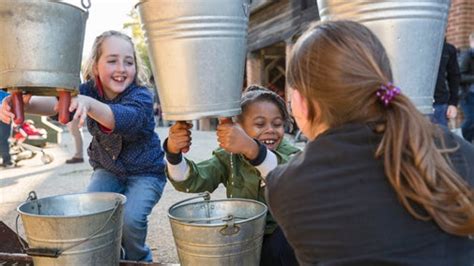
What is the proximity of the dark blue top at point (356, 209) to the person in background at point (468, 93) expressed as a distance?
3711 millimetres

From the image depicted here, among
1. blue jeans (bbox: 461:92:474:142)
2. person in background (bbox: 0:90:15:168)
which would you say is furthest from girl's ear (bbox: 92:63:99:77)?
person in background (bbox: 0:90:15:168)

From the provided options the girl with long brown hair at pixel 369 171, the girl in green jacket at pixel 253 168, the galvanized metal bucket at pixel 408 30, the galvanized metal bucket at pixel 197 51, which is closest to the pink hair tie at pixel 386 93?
the girl with long brown hair at pixel 369 171

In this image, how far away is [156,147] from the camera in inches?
89.5

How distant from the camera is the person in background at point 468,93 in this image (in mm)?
4391

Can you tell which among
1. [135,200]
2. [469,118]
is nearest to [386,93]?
[135,200]

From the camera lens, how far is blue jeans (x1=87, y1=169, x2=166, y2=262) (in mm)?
2053

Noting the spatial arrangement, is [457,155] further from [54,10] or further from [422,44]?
[54,10]

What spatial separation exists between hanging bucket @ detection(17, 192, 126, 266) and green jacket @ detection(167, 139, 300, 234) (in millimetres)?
372

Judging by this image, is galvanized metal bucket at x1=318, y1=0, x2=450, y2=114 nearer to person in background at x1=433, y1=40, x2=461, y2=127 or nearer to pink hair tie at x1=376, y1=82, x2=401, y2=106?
pink hair tie at x1=376, y1=82, x2=401, y2=106

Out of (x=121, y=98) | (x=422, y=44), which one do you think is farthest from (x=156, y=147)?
(x=422, y=44)

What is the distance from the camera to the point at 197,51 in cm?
134

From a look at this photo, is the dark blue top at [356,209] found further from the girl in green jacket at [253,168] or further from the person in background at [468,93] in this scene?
the person in background at [468,93]

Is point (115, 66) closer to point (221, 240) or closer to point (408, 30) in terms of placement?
point (221, 240)

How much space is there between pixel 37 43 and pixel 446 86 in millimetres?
3296
